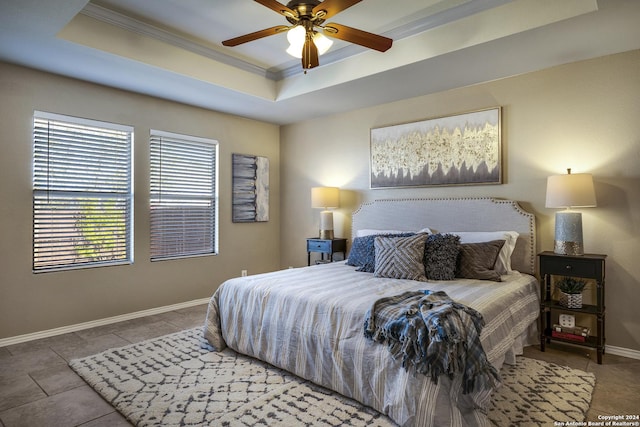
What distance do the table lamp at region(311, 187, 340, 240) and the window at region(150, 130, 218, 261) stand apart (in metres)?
1.35

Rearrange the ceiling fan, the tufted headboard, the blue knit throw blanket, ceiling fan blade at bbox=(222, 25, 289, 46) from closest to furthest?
the blue knit throw blanket, the ceiling fan, ceiling fan blade at bbox=(222, 25, 289, 46), the tufted headboard

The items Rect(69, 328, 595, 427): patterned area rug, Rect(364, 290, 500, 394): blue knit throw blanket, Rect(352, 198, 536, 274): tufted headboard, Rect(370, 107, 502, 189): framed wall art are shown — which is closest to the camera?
Rect(364, 290, 500, 394): blue knit throw blanket

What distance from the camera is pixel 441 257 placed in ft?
10.2

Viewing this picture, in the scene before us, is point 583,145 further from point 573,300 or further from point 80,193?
point 80,193

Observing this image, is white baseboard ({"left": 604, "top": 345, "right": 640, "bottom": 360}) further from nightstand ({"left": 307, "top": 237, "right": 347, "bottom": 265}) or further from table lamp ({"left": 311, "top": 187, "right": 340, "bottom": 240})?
table lamp ({"left": 311, "top": 187, "right": 340, "bottom": 240})

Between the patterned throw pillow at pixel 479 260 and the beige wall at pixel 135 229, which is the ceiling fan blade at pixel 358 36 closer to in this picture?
the patterned throw pillow at pixel 479 260

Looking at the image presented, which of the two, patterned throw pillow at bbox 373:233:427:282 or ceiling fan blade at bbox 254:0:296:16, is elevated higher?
ceiling fan blade at bbox 254:0:296:16

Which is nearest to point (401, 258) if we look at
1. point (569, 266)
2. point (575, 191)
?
point (569, 266)

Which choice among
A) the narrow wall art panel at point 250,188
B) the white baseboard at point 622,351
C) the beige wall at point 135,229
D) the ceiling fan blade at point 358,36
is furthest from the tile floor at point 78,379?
the ceiling fan blade at point 358,36

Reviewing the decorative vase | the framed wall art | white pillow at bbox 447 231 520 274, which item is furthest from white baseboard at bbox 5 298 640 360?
the framed wall art

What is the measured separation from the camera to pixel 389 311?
7.02ft

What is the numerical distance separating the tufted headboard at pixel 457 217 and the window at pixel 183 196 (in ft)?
6.34

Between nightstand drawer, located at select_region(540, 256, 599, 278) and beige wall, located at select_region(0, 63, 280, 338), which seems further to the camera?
beige wall, located at select_region(0, 63, 280, 338)

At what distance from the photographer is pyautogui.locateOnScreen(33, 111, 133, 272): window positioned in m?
3.52
